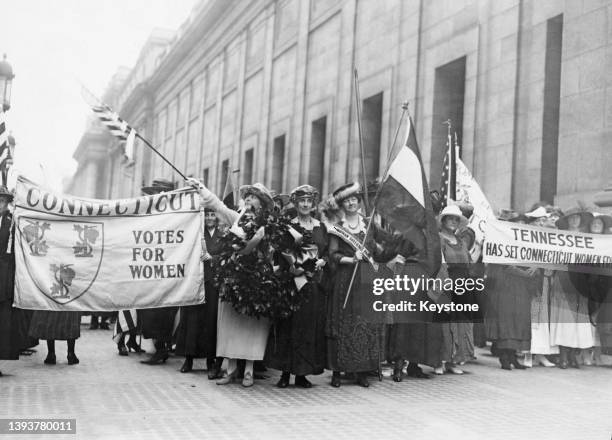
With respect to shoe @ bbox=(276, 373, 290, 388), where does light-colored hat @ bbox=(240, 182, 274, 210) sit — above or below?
above

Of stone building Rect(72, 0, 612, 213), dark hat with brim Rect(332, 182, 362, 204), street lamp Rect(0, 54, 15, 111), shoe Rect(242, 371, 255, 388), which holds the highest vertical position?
stone building Rect(72, 0, 612, 213)

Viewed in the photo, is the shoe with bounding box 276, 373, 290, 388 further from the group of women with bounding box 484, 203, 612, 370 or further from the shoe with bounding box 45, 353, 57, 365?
the group of women with bounding box 484, 203, 612, 370

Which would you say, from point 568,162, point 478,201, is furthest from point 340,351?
point 568,162

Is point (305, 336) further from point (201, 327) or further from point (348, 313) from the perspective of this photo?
point (201, 327)

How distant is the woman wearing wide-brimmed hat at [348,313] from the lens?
7.68m

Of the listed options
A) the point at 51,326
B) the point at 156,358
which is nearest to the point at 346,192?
the point at 156,358

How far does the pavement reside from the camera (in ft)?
18.4

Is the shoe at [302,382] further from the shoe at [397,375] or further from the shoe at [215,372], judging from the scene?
the shoe at [397,375]

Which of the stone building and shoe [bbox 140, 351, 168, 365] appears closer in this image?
shoe [bbox 140, 351, 168, 365]

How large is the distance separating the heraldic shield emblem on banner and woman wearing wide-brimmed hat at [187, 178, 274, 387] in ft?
3.84

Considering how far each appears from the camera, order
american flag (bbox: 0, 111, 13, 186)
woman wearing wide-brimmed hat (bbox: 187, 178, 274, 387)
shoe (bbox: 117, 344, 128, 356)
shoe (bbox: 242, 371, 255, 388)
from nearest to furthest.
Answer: shoe (bbox: 242, 371, 255, 388) < woman wearing wide-brimmed hat (bbox: 187, 178, 274, 387) < shoe (bbox: 117, 344, 128, 356) < american flag (bbox: 0, 111, 13, 186)

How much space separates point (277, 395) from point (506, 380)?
9.28 ft

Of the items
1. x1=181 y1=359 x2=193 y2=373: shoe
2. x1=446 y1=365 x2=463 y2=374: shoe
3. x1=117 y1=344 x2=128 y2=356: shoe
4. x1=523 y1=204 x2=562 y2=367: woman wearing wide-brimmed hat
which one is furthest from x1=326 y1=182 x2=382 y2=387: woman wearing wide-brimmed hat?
x1=117 y1=344 x2=128 y2=356: shoe

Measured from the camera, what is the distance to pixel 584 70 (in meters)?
12.1
